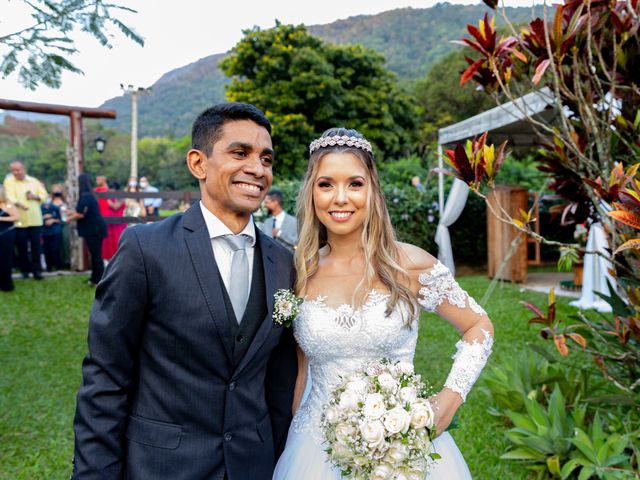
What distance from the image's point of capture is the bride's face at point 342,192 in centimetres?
233

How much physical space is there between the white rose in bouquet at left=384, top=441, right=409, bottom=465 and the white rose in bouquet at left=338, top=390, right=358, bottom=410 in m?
0.18

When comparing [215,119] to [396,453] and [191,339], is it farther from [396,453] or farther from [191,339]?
[396,453]

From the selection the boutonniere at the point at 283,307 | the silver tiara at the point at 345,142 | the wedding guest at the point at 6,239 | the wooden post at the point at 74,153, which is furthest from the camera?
the wooden post at the point at 74,153

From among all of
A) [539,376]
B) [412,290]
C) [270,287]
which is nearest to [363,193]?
[412,290]

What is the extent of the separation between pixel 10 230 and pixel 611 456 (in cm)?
1007

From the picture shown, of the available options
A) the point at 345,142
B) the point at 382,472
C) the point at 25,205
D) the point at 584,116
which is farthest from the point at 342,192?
the point at 25,205

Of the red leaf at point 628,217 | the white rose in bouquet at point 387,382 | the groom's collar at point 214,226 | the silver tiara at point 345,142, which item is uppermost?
the silver tiara at point 345,142

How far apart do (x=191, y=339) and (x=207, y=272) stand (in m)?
0.23

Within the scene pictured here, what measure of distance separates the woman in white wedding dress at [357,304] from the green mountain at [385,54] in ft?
253

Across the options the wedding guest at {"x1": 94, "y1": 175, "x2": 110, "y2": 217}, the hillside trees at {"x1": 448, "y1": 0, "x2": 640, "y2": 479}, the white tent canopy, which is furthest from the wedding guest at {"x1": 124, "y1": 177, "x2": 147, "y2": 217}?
the hillside trees at {"x1": 448, "y1": 0, "x2": 640, "y2": 479}

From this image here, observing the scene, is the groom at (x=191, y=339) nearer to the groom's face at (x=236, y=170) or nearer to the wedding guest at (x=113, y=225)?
the groom's face at (x=236, y=170)

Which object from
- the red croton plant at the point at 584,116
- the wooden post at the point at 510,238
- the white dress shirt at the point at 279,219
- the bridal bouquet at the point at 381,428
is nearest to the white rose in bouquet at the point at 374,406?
the bridal bouquet at the point at 381,428

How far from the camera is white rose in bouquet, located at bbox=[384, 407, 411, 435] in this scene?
68.8 inches

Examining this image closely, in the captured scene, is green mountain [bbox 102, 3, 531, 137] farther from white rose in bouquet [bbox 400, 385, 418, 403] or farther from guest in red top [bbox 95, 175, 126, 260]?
white rose in bouquet [bbox 400, 385, 418, 403]
